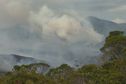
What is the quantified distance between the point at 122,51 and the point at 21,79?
3779 centimetres

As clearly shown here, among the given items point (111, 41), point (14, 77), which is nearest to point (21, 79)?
point (14, 77)

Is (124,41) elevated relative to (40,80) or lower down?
elevated

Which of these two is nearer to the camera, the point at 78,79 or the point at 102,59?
the point at 78,79

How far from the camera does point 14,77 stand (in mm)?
42188

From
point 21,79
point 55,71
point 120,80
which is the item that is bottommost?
point 21,79

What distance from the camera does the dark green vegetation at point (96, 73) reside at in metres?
43.2

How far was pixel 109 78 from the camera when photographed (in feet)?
205

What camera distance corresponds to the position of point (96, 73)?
67938mm

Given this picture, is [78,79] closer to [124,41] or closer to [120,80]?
[120,80]

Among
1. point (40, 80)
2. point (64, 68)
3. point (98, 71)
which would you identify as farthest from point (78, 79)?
point (64, 68)

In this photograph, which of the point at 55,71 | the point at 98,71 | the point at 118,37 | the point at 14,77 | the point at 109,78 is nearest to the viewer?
the point at 14,77

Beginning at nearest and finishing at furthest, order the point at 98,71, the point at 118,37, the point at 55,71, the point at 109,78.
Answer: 1. the point at 109,78
2. the point at 98,71
3. the point at 118,37
4. the point at 55,71

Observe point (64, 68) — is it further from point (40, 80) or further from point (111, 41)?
point (40, 80)

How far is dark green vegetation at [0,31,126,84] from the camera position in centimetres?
4319
